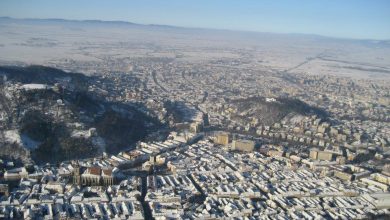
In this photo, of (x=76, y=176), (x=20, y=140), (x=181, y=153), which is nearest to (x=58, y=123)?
(x=20, y=140)

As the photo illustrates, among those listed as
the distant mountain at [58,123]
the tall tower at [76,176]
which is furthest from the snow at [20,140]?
the tall tower at [76,176]

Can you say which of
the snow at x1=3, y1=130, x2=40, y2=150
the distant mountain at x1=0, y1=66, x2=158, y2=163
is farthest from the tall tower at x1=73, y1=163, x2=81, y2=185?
the snow at x1=3, y1=130, x2=40, y2=150

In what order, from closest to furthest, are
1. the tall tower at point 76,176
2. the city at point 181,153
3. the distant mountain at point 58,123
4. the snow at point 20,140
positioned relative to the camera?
the city at point 181,153
the tall tower at point 76,176
the snow at point 20,140
the distant mountain at point 58,123

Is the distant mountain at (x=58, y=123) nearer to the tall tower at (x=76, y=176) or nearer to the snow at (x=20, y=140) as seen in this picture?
the snow at (x=20, y=140)

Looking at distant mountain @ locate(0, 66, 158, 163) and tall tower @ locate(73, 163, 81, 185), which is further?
distant mountain @ locate(0, 66, 158, 163)

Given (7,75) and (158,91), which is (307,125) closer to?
(158,91)

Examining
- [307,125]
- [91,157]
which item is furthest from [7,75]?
[307,125]

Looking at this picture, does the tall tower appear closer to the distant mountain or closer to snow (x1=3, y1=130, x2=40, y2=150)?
the distant mountain

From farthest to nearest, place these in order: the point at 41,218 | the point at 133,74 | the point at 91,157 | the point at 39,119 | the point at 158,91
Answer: the point at 133,74 < the point at 158,91 < the point at 39,119 < the point at 91,157 < the point at 41,218
